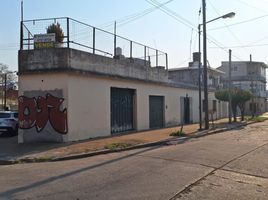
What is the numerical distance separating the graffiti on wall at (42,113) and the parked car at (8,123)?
547 cm

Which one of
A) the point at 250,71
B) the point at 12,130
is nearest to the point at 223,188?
the point at 12,130

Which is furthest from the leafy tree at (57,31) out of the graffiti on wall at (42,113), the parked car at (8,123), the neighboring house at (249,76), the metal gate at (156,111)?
the neighboring house at (249,76)

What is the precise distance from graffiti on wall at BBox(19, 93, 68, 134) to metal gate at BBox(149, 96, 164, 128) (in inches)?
417

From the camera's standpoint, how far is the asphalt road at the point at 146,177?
8852 millimetres

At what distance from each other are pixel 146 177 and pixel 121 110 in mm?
15082

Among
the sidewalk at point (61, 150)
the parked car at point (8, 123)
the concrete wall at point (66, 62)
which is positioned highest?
the concrete wall at point (66, 62)

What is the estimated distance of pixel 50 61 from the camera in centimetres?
2055

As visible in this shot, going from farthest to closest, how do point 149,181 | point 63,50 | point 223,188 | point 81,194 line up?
point 63,50 < point 149,181 < point 223,188 < point 81,194

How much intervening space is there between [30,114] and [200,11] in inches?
598

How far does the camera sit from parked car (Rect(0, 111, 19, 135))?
84.8 ft

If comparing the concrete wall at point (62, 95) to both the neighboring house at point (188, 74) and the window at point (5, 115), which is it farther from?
the neighboring house at point (188, 74)

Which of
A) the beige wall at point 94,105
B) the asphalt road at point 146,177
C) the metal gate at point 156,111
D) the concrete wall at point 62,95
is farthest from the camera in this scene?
the metal gate at point 156,111

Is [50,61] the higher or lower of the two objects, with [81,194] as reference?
higher

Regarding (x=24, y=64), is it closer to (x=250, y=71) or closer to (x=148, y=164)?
(x=148, y=164)
